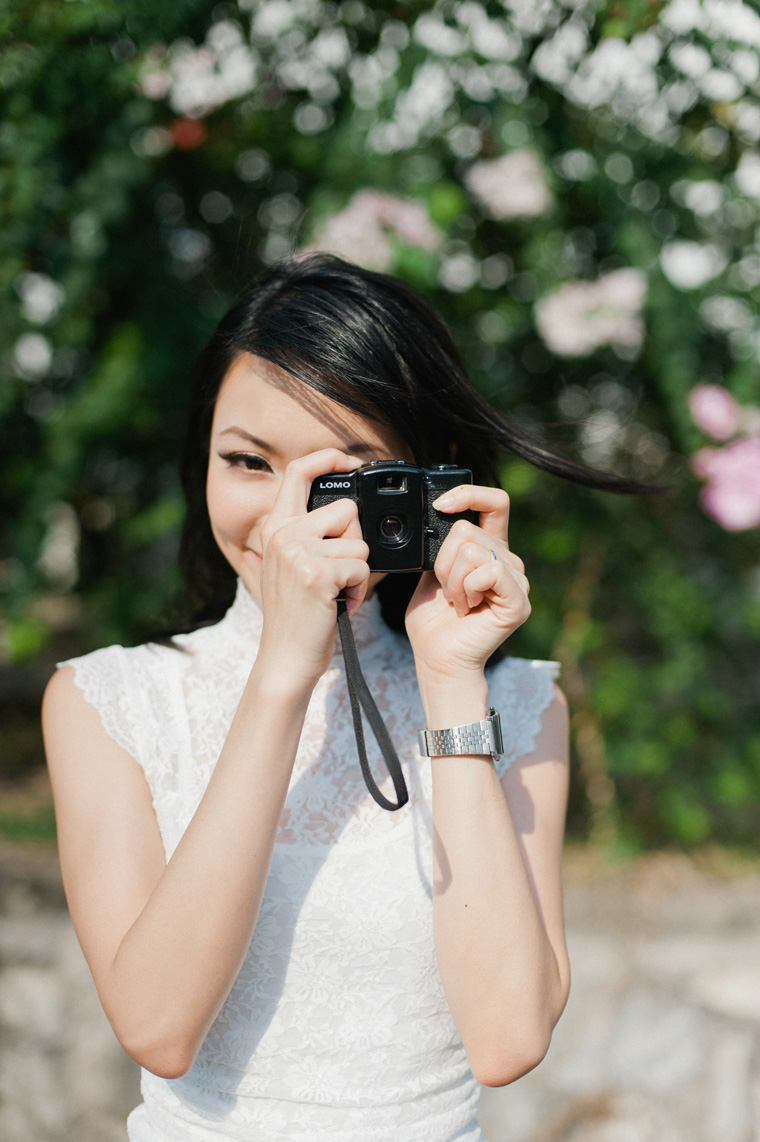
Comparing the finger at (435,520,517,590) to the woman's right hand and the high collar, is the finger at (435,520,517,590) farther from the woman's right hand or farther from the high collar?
the high collar

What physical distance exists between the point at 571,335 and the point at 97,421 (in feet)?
5.32

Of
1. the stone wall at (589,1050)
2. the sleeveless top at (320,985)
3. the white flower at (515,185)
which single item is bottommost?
the stone wall at (589,1050)

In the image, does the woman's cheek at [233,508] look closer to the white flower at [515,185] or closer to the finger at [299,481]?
the finger at [299,481]

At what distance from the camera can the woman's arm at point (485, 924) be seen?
103 cm

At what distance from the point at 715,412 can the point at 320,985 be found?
7.54 feet

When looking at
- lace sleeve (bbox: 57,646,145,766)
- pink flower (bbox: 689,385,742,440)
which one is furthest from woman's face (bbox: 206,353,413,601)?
pink flower (bbox: 689,385,742,440)

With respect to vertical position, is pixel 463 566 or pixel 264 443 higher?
pixel 264 443

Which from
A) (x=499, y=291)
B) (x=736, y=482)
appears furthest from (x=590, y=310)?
(x=736, y=482)

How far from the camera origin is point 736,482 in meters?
2.80

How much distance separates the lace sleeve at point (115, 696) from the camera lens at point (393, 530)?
1.44ft

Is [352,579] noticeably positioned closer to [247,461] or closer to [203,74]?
[247,461]

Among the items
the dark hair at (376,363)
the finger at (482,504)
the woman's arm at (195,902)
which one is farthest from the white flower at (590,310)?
the woman's arm at (195,902)

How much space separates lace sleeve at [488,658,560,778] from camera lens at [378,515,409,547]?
15.5 inches

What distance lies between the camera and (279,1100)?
→ 1.11m
